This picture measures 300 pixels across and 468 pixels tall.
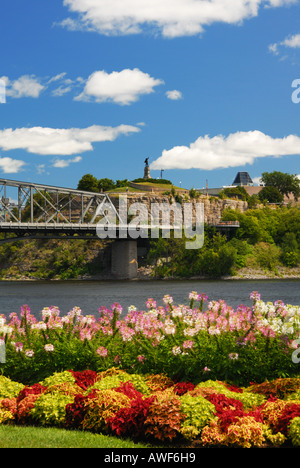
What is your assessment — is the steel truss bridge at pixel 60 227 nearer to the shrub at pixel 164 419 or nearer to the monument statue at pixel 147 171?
the monument statue at pixel 147 171

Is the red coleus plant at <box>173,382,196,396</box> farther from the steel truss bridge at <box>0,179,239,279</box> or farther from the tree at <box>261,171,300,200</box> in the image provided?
the tree at <box>261,171,300,200</box>

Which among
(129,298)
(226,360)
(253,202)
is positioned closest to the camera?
(226,360)

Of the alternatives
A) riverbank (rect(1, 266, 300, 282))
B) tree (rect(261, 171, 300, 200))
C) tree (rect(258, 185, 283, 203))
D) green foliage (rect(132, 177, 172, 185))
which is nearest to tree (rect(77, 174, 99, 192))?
green foliage (rect(132, 177, 172, 185))

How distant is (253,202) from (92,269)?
158 feet

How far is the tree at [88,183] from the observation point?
13725 cm

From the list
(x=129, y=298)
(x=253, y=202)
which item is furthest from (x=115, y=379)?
(x=253, y=202)

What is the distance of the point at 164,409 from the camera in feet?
33.4

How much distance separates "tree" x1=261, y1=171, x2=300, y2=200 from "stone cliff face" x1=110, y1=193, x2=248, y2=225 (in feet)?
145

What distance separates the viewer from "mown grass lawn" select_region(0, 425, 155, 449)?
31.6ft

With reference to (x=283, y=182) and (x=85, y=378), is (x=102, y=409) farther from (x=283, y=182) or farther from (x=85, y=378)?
(x=283, y=182)

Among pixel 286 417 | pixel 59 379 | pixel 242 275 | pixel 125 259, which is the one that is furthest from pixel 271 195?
pixel 286 417

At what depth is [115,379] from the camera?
1212cm
